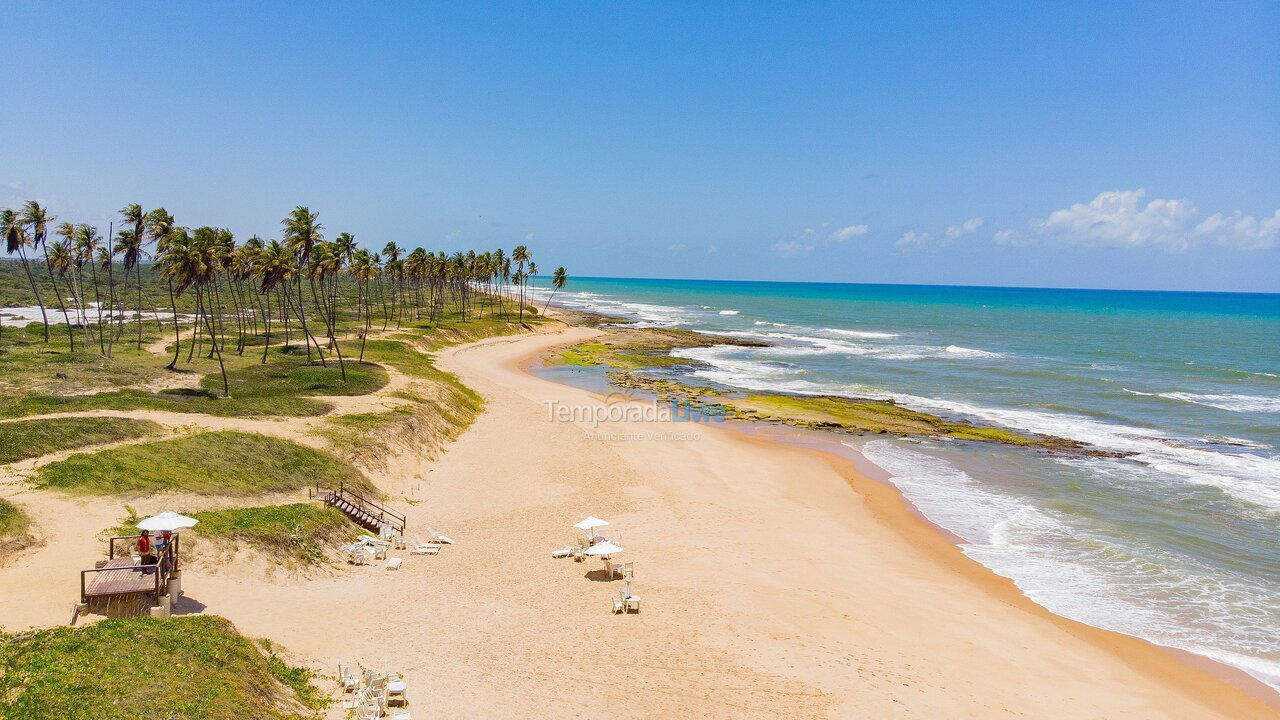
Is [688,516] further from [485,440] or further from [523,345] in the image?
[523,345]

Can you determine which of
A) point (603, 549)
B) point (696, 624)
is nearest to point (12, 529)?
point (603, 549)

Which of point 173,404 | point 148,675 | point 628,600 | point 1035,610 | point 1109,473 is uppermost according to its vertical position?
point 173,404

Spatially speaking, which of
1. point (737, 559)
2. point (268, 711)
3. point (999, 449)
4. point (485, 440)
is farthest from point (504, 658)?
point (999, 449)

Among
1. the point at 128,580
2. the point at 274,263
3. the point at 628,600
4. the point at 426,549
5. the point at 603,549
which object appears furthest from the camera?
the point at 274,263

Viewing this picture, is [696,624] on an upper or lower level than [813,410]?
lower

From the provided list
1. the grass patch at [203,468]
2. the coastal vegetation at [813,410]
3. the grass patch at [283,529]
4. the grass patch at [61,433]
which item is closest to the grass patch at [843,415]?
the coastal vegetation at [813,410]

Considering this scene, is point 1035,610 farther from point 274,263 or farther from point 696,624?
point 274,263

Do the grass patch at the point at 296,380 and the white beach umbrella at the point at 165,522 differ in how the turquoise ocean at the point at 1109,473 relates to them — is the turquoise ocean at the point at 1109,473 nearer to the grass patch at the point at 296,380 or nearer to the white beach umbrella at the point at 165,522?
the white beach umbrella at the point at 165,522
